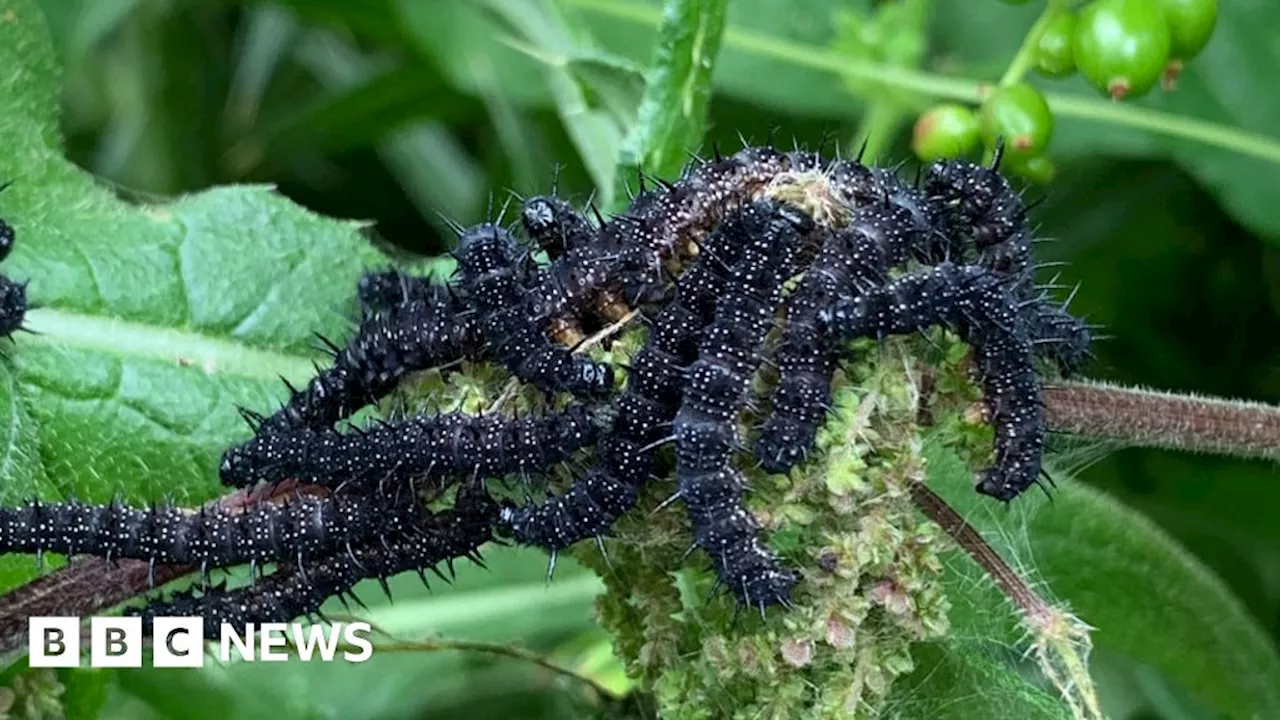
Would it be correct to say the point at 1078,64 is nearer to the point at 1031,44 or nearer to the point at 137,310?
the point at 1031,44

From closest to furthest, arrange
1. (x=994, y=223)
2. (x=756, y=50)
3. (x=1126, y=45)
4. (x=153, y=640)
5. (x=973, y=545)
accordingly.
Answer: (x=973, y=545) < (x=994, y=223) < (x=153, y=640) < (x=1126, y=45) < (x=756, y=50)

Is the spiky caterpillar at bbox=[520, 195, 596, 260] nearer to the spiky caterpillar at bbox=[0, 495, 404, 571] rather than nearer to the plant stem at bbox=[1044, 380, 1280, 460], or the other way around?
the spiky caterpillar at bbox=[0, 495, 404, 571]

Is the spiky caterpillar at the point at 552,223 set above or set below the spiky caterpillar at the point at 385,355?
above

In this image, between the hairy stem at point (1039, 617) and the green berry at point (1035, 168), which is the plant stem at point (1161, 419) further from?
the green berry at point (1035, 168)

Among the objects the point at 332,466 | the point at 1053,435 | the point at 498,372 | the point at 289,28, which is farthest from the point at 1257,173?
the point at 289,28

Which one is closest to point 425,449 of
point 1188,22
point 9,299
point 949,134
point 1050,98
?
point 9,299

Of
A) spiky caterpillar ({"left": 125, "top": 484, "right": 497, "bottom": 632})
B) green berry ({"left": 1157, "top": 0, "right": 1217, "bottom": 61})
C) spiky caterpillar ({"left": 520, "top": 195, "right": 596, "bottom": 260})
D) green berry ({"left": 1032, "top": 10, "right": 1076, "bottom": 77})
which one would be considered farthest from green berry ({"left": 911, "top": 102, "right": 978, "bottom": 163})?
spiky caterpillar ({"left": 125, "top": 484, "right": 497, "bottom": 632})

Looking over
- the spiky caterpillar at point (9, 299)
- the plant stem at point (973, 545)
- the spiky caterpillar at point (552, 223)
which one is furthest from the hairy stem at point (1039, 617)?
the spiky caterpillar at point (9, 299)
